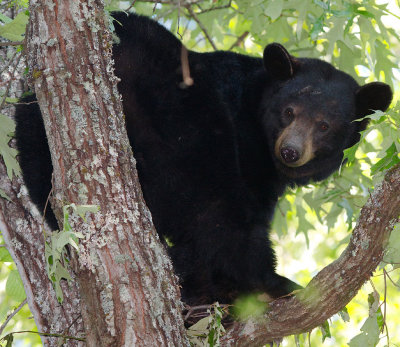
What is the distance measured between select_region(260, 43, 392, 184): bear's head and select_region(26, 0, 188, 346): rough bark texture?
7.02ft

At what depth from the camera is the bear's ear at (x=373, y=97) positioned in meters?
4.78

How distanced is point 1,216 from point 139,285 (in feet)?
4.87

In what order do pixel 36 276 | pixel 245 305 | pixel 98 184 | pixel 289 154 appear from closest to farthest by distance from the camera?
pixel 98 184 < pixel 36 276 < pixel 245 305 < pixel 289 154

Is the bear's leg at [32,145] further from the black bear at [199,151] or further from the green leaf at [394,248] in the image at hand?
the green leaf at [394,248]

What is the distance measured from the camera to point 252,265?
4430 millimetres

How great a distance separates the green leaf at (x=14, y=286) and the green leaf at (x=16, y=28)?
1732 millimetres

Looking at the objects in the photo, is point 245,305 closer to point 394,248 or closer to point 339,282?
point 339,282

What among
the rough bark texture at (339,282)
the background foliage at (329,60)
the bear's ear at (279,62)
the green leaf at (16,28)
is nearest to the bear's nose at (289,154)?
the background foliage at (329,60)

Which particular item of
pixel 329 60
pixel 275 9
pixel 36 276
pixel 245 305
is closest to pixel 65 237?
pixel 36 276

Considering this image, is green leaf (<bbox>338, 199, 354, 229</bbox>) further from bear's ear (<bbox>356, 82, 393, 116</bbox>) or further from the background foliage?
bear's ear (<bbox>356, 82, 393, 116</bbox>)

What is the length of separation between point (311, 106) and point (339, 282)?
2142 mm

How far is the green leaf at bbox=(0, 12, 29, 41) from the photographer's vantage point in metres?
3.42

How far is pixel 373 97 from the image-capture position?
Answer: 194 inches

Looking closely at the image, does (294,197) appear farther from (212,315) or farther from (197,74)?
(212,315)
